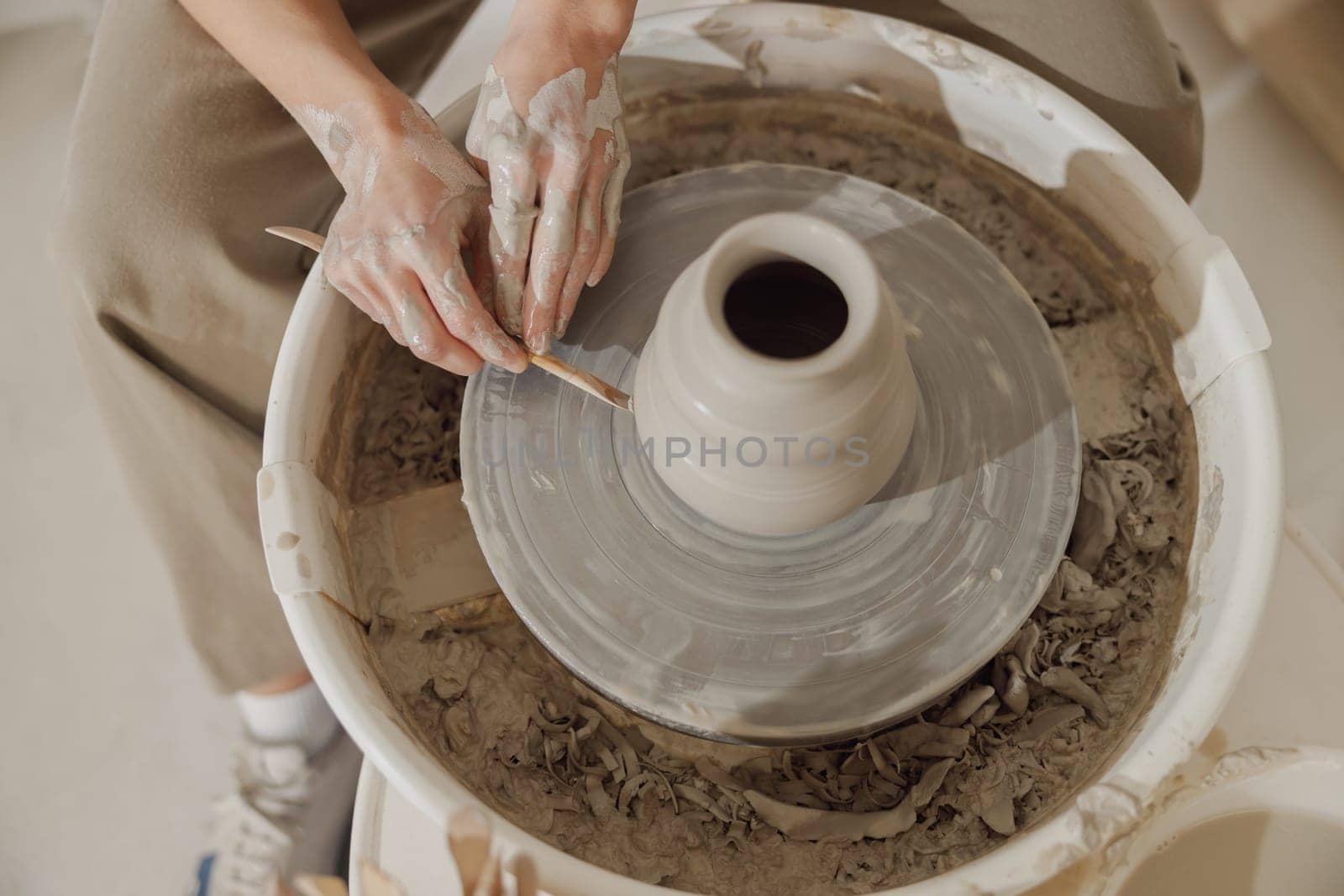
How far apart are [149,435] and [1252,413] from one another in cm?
153

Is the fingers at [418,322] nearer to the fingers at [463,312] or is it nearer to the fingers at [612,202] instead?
the fingers at [463,312]

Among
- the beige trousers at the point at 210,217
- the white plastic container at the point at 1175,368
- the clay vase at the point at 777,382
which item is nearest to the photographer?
the clay vase at the point at 777,382

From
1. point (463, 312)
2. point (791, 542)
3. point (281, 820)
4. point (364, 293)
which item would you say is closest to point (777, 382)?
point (791, 542)

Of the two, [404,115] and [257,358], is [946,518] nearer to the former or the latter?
[404,115]

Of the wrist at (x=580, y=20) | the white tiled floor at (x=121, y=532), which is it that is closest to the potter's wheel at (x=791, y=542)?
the wrist at (x=580, y=20)

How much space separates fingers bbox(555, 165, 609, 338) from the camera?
47.1 inches

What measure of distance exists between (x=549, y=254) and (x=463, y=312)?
0.12m

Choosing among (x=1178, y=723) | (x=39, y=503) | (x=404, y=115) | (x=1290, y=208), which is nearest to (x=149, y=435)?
(x=404, y=115)

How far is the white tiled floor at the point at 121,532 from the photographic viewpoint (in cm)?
192

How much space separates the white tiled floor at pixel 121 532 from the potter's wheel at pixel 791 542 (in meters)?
0.88

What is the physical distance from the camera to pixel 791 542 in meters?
1.19

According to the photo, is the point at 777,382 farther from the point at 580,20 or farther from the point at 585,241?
the point at 580,20

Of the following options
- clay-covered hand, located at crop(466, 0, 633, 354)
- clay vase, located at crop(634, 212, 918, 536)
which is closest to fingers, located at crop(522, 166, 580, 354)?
clay-covered hand, located at crop(466, 0, 633, 354)

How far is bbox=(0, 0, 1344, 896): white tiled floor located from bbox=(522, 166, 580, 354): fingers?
1.27m
